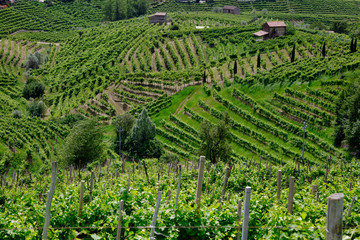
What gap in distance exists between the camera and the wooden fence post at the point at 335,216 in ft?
17.3

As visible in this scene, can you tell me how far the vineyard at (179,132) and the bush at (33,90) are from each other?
305 mm

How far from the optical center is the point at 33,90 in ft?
249

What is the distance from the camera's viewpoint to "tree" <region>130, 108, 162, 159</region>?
47.8m

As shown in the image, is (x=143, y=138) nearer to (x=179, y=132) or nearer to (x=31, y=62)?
(x=179, y=132)

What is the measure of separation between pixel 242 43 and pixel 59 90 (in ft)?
153

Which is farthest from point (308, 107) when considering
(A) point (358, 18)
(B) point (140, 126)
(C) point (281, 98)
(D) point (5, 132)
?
(A) point (358, 18)

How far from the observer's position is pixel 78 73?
82125 millimetres

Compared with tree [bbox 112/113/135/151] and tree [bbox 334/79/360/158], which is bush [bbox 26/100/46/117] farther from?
tree [bbox 334/79/360/158]

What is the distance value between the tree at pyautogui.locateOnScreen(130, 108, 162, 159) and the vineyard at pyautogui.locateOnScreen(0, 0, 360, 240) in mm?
335

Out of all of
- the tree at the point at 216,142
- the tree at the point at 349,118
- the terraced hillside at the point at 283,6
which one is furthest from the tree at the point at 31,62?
the tree at the point at 349,118

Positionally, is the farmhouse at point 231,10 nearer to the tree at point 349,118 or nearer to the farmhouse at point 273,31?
the farmhouse at point 273,31

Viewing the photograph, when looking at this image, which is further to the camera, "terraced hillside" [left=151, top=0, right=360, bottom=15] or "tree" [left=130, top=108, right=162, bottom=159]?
"terraced hillside" [left=151, top=0, right=360, bottom=15]

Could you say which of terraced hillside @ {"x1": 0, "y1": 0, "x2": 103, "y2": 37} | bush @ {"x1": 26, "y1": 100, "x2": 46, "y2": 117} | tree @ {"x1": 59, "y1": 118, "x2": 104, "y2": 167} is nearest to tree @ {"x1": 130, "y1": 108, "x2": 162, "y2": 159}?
tree @ {"x1": 59, "y1": 118, "x2": 104, "y2": 167}

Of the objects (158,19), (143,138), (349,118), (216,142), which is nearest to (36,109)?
(143,138)
